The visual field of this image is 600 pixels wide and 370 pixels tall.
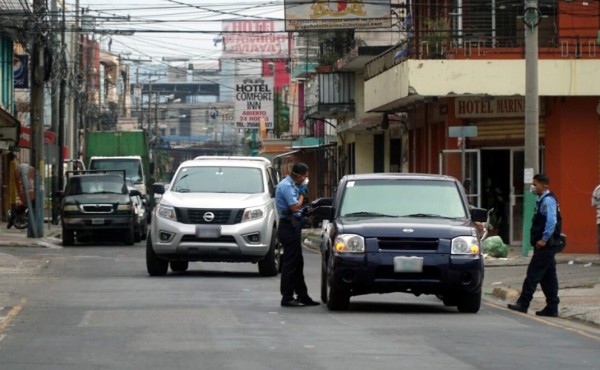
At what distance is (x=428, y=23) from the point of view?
36.7 metres

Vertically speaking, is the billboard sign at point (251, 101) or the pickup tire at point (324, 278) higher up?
the billboard sign at point (251, 101)

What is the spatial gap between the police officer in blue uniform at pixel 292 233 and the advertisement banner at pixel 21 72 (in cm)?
3727

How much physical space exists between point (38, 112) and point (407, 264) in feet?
85.1

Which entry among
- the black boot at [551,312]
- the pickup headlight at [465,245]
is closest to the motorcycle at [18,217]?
the black boot at [551,312]

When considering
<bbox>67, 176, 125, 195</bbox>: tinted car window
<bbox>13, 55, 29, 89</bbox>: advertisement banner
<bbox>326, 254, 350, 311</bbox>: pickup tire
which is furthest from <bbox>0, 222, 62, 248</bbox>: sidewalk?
<bbox>326, 254, 350, 311</bbox>: pickup tire

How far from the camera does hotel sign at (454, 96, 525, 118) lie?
34219 mm

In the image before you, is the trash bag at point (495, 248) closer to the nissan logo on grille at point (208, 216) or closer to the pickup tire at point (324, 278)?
the nissan logo on grille at point (208, 216)

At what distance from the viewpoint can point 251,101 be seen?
80.4 metres

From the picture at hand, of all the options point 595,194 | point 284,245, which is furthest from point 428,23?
point 284,245

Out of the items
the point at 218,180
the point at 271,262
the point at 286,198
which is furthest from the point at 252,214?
the point at 286,198

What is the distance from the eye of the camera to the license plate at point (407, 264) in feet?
52.2

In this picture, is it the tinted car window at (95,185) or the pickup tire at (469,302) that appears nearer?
the pickup tire at (469,302)

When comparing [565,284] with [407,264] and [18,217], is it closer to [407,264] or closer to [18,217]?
[407,264]

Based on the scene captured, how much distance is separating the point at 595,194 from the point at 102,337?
1604cm
